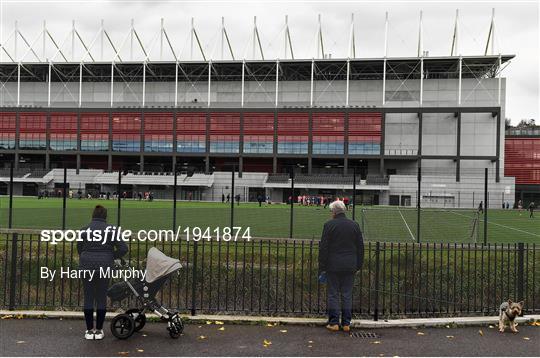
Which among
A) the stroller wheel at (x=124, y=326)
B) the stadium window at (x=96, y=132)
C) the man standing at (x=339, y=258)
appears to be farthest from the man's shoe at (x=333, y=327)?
the stadium window at (x=96, y=132)

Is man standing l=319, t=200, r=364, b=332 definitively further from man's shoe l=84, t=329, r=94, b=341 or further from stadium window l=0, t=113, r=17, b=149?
stadium window l=0, t=113, r=17, b=149

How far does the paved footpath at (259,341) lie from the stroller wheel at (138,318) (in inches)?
4.5

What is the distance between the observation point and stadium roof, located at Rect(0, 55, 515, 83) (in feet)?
245

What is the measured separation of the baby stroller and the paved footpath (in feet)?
0.56

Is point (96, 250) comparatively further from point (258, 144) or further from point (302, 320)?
point (258, 144)

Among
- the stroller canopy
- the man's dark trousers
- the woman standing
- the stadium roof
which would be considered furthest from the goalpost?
the stadium roof

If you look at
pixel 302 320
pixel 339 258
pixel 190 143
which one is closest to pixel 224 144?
pixel 190 143

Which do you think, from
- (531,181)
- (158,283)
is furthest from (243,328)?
(531,181)

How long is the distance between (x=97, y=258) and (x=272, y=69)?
7409cm

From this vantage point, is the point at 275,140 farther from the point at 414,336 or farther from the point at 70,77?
the point at 414,336

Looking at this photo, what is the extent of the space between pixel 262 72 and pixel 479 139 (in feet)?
117

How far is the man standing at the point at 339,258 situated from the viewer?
7.89m

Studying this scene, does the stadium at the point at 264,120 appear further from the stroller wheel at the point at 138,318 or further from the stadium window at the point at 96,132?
the stroller wheel at the point at 138,318

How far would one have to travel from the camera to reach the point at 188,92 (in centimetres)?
8281
